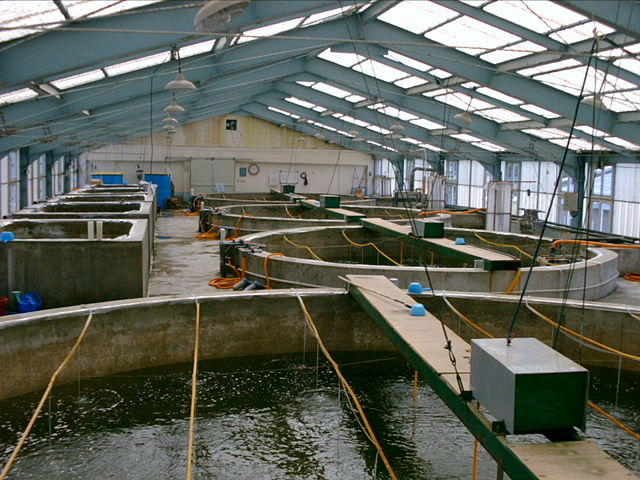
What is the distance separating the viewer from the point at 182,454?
6297mm

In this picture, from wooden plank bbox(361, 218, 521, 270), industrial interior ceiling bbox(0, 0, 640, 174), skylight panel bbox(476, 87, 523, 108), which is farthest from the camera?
skylight panel bbox(476, 87, 523, 108)

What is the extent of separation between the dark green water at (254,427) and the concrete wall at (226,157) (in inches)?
1155

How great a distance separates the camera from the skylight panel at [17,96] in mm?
14327

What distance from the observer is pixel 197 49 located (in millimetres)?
16141

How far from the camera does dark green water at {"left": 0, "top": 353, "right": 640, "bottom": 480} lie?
6039 millimetres

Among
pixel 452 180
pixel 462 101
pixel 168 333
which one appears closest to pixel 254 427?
pixel 168 333

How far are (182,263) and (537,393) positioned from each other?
11820mm

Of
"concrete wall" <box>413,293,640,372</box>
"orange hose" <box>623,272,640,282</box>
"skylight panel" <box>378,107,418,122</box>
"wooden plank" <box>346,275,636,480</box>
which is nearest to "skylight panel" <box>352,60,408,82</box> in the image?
"skylight panel" <box>378,107,418,122</box>

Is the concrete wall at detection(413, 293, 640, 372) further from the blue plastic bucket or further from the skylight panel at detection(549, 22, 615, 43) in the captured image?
the skylight panel at detection(549, 22, 615, 43)

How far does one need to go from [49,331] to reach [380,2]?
1072 centimetres

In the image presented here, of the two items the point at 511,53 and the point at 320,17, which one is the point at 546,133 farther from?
the point at 320,17

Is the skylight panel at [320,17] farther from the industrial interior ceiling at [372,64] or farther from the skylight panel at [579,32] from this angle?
the skylight panel at [579,32]

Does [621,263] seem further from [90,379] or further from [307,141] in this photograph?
[307,141]

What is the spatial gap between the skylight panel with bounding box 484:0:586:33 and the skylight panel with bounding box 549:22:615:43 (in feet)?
0.77
